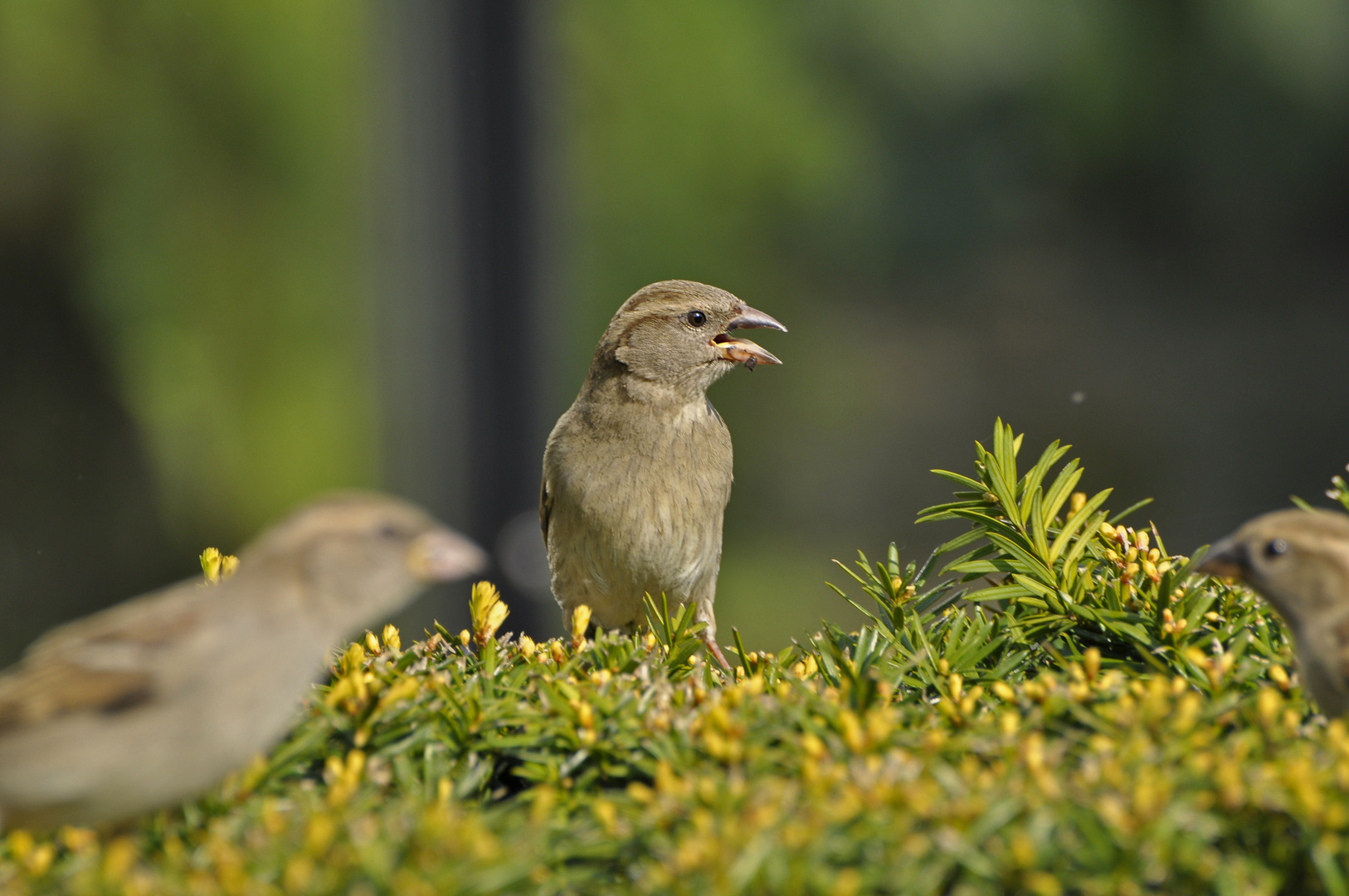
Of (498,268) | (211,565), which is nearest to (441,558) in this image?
(211,565)

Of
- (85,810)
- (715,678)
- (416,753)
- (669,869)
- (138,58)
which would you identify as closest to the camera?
(669,869)

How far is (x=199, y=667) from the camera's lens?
945mm

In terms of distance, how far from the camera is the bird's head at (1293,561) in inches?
40.7

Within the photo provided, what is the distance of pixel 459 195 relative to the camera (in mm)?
3477

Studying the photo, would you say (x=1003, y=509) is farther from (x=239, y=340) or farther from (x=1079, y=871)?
(x=239, y=340)

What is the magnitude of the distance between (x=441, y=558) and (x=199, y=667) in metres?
0.21

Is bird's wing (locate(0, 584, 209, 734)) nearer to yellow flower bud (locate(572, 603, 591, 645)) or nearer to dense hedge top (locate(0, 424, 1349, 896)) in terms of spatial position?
dense hedge top (locate(0, 424, 1349, 896))

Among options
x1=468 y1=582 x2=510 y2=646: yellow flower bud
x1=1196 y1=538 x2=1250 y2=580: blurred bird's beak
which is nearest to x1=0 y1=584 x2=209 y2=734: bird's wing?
x1=468 y1=582 x2=510 y2=646: yellow flower bud

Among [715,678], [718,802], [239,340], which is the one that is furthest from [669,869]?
[239,340]

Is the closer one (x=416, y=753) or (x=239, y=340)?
(x=416, y=753)

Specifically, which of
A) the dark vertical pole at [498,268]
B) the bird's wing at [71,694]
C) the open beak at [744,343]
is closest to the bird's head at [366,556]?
the bird's wing at [71,694]

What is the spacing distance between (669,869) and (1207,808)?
0.40m

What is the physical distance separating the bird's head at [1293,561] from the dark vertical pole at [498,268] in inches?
101

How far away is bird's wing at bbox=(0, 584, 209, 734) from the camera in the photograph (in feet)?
3.10
